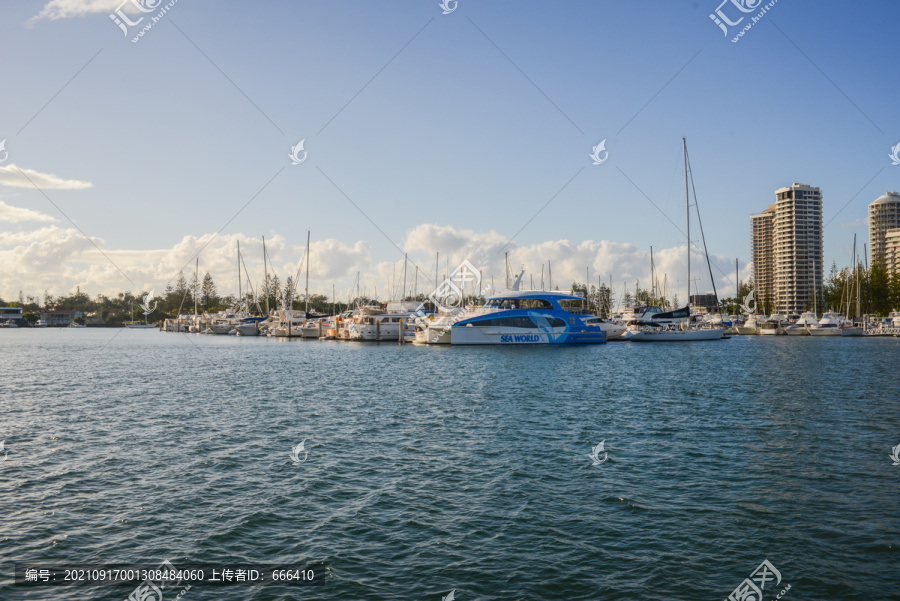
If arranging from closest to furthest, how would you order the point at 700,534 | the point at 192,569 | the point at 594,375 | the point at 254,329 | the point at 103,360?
the point at 192,569, the point at 700,534, the point at 594,375, the point at 103,360, the point at 254,329

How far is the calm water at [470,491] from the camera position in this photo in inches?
399

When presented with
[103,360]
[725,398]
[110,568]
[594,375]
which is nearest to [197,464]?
[110,568]

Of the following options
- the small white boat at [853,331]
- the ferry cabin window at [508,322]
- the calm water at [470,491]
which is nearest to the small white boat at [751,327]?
the small white boat at [853,331]

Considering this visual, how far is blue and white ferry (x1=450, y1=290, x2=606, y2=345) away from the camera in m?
72.2

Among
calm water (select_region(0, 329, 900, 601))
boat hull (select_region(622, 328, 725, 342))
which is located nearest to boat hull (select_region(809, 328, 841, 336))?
boat hull (select_region(622, 328, 725, 342))

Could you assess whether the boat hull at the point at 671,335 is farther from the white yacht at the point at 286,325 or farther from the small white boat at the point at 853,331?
the white yacht at the point at 286,325

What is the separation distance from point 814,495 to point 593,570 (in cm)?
755

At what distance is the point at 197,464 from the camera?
55.4ft

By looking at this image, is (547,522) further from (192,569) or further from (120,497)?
(120,497)

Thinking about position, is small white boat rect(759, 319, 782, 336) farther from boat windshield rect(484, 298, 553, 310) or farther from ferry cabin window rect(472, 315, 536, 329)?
ferry cabin window rect(472, 315, 536, 329)

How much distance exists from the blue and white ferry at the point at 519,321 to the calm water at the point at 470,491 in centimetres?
4051

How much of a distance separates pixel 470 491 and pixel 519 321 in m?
58.6

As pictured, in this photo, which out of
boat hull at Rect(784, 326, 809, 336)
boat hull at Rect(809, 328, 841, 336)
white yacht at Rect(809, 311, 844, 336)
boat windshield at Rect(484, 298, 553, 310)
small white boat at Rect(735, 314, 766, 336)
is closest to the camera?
boat windshield at Rect(484, 298, 553, 310)

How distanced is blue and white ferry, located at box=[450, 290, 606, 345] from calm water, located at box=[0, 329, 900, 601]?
1595 inches
